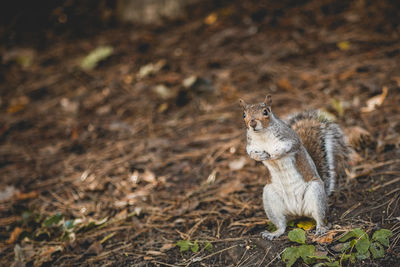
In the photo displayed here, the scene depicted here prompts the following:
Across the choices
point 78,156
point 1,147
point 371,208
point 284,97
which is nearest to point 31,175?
point 78,156

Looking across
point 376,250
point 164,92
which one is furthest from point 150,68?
point 376,250

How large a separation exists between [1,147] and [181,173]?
7.04 ft

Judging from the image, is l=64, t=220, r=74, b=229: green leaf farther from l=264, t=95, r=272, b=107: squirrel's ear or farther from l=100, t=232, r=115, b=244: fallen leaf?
l=264, t=95, r=272, b=107: squirrel's ear

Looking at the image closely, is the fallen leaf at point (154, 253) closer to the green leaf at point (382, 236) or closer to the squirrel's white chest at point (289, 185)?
the squirrel's white chest at point (289, 185)

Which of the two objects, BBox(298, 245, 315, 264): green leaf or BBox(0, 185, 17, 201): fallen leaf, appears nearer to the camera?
BBox(298, 245, 315, 264): green leaf

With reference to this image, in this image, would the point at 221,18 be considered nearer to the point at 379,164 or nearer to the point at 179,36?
the point at 179,36

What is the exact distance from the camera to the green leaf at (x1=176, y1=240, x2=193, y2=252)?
2.21 meters

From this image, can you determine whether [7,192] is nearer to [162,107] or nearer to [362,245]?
[162,107]

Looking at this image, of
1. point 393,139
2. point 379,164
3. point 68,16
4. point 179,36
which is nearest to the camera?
point 379,164

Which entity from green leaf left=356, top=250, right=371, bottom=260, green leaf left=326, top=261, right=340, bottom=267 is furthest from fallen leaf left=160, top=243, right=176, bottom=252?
green leaf left=356, top=250, right=371, bottom=260

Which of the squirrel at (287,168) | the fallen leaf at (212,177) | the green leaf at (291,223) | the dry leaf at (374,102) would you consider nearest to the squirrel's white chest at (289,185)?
the squirrel at (287,168)

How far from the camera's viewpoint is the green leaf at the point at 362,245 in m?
1.75

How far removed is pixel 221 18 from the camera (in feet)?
18.1

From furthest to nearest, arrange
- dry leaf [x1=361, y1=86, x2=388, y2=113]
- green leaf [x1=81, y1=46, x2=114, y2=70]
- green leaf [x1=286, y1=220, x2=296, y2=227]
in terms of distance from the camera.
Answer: green leaf [x1=81, y1=46, x2=114, y2=70], dry leaf [x1=361, y1=86, x2=388, y2=113], green leaf [x1=286, y1=220, x2=296, y2=227]
